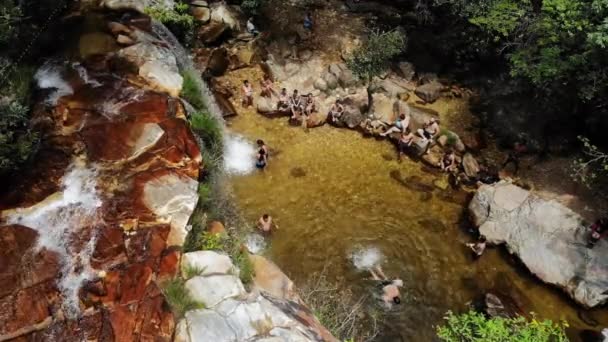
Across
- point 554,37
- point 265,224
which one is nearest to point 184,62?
point 265,224

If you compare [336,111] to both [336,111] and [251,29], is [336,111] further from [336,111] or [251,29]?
[251,29]

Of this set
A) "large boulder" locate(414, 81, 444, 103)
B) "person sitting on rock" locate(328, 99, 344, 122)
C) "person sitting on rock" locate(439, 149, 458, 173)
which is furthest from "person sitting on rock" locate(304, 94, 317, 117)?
"person sitting on rock" locate(439, 149, 458, 173)

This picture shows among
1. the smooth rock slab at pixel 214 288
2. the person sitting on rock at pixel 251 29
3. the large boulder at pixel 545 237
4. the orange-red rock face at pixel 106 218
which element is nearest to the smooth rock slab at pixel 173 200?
the orange-red rock face at pixel 106 218

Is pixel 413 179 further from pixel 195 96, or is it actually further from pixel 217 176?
pixel 195 96

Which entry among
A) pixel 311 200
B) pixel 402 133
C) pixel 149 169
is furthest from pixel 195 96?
pixel 402 133

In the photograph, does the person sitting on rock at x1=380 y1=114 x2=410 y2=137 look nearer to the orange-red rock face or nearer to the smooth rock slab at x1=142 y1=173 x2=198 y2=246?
the orange-red rock face
